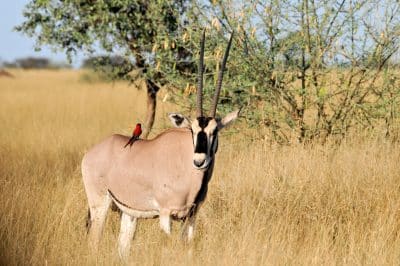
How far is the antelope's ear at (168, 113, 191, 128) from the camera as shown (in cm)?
523

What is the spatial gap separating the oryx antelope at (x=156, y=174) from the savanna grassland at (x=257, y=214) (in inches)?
6.9

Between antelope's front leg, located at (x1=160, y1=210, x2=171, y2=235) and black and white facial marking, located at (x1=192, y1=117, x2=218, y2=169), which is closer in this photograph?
black and white facial marking, located at (x1=192, y1=117, x2=218, y2=169)

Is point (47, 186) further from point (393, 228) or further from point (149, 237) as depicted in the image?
point (393, 228)

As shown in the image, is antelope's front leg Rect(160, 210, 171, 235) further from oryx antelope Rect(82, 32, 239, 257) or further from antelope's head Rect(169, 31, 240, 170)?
antelope's head Rect(169, 31, 240, 170)

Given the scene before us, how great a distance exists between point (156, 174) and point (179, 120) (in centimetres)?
42

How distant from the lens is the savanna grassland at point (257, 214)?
4.97 meters

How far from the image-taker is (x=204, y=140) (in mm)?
4844

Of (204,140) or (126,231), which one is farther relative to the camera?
(126,231)

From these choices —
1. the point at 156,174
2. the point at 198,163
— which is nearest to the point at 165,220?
the point at 156,174

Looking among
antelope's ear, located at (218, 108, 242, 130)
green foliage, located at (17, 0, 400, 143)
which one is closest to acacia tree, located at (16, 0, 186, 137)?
green foliage, located at (17, 0, 400, 143)

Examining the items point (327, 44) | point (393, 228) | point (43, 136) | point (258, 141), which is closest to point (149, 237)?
point (393, 228)

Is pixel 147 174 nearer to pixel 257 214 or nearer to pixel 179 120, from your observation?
pixel 179 120

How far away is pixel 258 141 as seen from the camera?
8516 mm

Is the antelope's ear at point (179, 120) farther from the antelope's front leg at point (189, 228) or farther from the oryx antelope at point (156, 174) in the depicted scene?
the antelope's front leg at point (189, 228)
